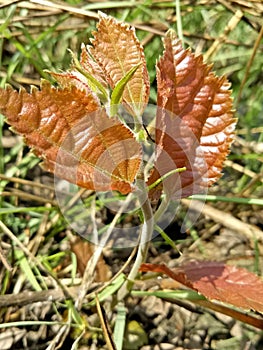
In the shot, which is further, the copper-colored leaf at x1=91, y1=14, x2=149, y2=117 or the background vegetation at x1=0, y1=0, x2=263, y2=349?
the background vegetation at x1=0, y1=0, x2=263, y2=349

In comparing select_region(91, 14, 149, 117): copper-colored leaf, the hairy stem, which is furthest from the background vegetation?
select_region(91, 14, 149, 117): copper-colored leaf

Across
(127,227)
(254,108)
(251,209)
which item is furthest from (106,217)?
(254,108)

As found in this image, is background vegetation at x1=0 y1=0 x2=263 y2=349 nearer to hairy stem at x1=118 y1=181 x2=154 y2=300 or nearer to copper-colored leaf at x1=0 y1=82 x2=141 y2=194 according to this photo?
hairy stem at x1=118 y1=181 x2=154 y2=300

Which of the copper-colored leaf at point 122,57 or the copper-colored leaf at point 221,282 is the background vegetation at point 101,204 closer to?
the copper-colored leaf at point 221,282

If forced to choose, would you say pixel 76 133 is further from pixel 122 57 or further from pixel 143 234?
pixel 143 234

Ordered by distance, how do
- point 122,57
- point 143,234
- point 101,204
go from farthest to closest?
point 101,204 → point 143,234 → point 122,57

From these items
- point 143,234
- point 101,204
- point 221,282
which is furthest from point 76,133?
point 101,204

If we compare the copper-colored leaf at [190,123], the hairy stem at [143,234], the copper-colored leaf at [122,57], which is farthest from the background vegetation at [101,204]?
the copper-colored leaf at [122,57]
